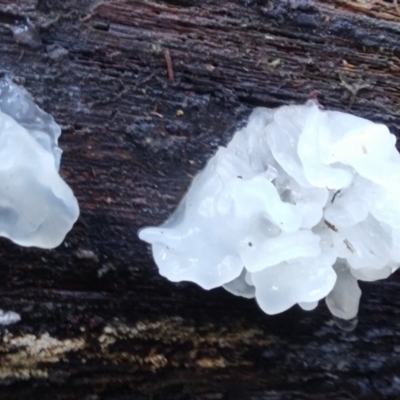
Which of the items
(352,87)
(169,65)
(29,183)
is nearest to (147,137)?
(169,65)

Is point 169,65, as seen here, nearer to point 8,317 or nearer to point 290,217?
point 290,217

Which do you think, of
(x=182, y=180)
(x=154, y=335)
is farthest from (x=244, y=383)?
(x=182, y=180)

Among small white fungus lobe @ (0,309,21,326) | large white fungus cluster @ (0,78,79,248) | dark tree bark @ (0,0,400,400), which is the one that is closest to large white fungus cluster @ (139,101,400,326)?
dark tree bark @ (0,0,400,400)

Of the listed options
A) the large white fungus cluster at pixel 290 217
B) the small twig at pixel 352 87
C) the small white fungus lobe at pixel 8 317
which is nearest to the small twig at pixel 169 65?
the large white fungus cluster at pixel 290 217

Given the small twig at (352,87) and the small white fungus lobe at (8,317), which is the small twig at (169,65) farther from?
the small white fungus lobe at (8,317)

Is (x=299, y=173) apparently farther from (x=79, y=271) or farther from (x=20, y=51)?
(x=20, y=51)
